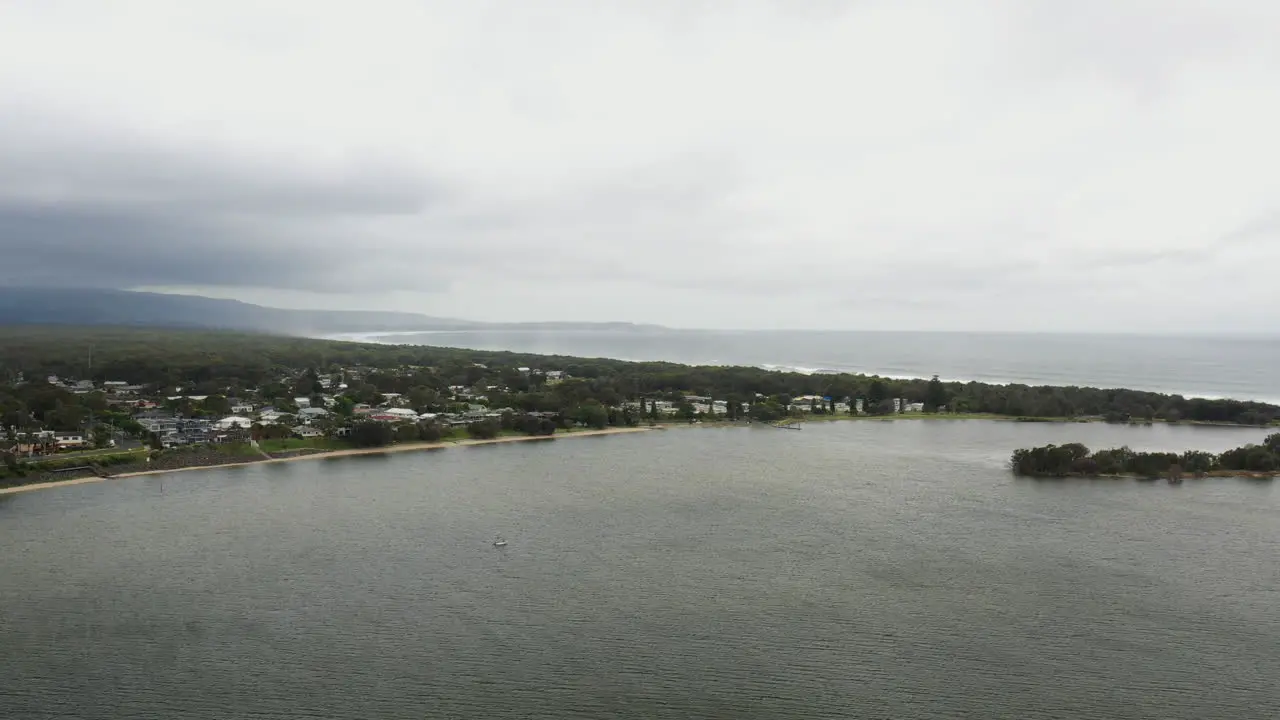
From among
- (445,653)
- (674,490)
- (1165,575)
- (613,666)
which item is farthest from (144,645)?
(1165,575)

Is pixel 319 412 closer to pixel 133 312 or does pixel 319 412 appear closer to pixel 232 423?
pixel 232 423

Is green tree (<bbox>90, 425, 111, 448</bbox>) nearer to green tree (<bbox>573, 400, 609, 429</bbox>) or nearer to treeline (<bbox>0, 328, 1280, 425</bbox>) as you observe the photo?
treeline (<bbox>0, 328, 1280, 425</bbox>)

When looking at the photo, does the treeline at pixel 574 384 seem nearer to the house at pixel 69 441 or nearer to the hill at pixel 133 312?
the house at pixel 69 441

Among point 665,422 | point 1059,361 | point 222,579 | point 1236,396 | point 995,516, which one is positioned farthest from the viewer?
point 1059,361

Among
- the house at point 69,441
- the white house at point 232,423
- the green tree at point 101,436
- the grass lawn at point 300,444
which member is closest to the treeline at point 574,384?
the grass lawn at point 300,444

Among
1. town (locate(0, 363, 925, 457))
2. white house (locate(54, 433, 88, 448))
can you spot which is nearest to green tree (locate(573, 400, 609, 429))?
town (locate(0, 363, 925, 457))

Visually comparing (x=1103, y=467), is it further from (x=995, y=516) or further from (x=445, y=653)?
(x=445, y=653)
